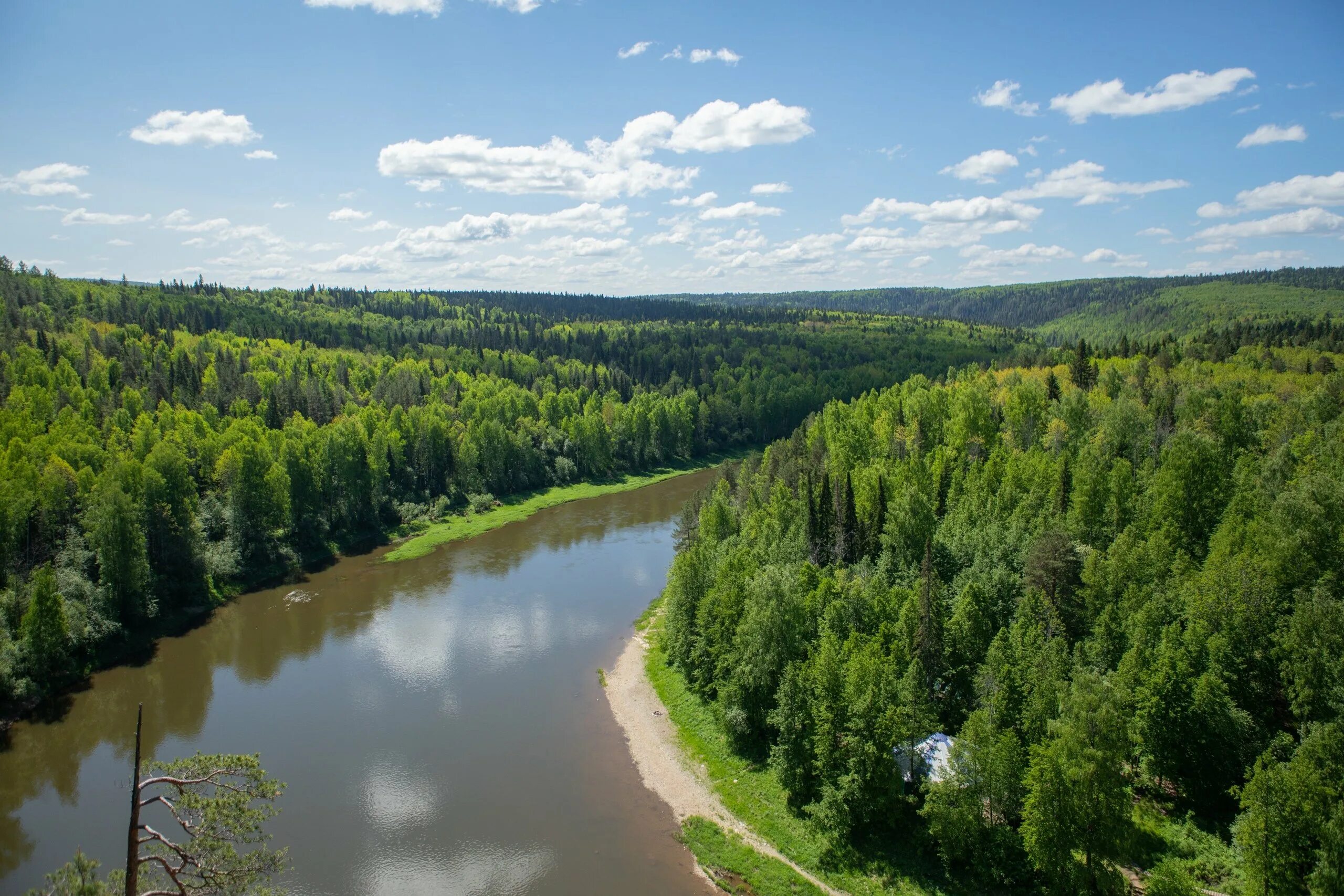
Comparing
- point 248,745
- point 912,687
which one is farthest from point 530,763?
point 912,687

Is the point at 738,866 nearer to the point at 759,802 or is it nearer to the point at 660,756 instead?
the point at 759,802

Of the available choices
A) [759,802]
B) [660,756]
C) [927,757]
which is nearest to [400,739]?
[660,756]

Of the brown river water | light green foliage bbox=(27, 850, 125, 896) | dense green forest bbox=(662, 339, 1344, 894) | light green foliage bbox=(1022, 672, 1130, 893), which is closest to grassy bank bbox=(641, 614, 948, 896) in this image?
dense green forest bbox=(662, 339, 1344, 894)


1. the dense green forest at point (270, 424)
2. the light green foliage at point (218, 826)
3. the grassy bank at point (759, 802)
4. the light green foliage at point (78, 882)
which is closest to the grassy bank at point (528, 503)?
the dense green forest at point (270, 424)

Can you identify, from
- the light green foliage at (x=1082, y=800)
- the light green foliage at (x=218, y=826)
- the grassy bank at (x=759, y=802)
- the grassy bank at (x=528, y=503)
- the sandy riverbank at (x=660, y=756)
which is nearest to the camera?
the light green foliage at (x=218, y=826)

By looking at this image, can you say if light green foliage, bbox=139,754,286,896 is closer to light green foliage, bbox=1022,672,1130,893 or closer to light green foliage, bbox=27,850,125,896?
light green foliage, bbox=27,850,125,896

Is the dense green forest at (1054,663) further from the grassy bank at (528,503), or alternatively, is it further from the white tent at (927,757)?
the grassy bank at (528,503)

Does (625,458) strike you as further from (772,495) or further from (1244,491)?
(1244,491)
